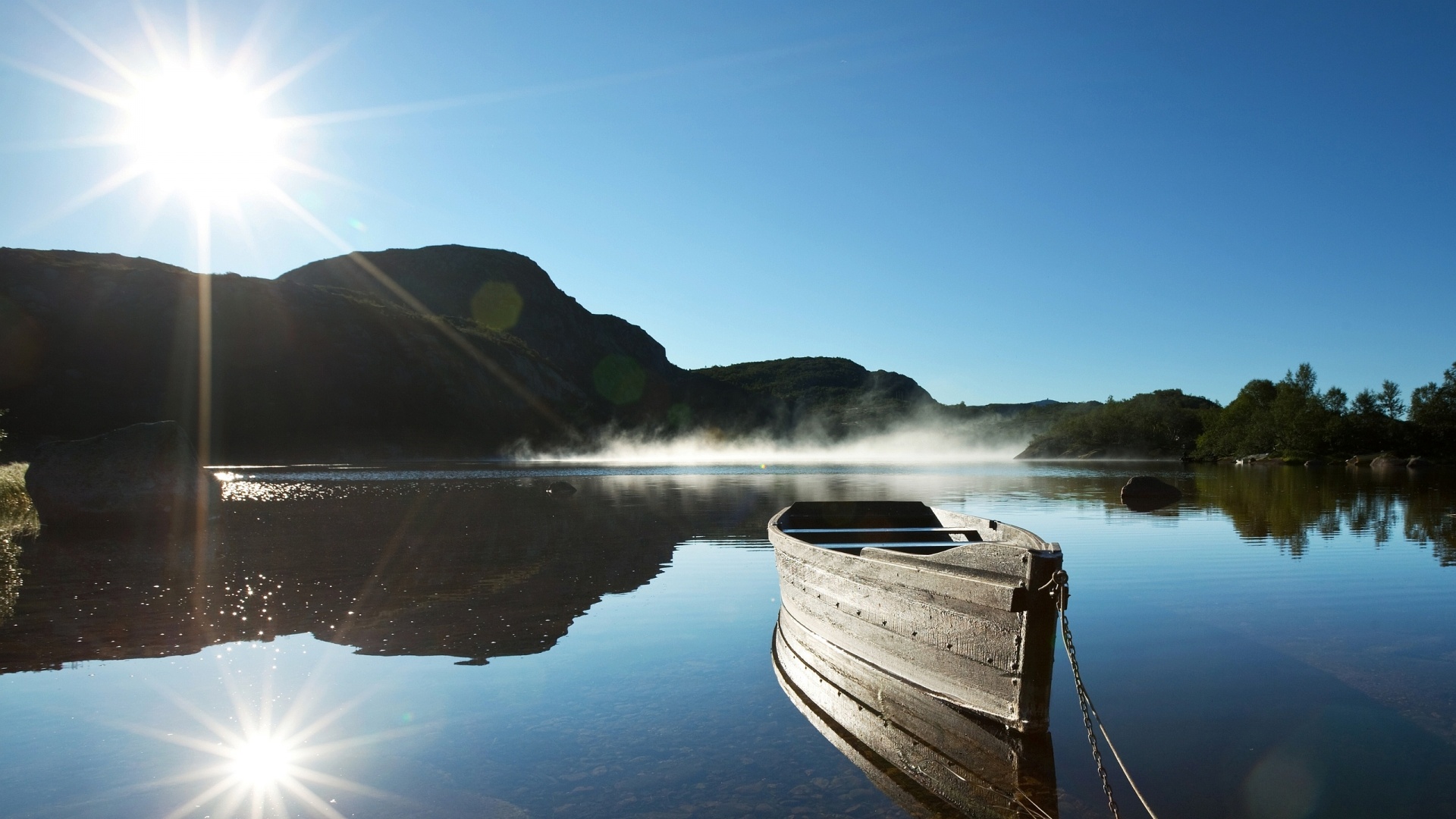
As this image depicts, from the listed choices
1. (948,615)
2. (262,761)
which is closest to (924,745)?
(948,615)

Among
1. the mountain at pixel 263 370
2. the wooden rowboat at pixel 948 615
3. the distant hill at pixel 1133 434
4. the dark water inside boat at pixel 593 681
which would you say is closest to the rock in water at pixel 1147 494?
the dark water inside boat at pixel 593 681

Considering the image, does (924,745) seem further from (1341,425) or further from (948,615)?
(1341,425)

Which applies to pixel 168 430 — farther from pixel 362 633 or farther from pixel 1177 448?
pixel 1177 448

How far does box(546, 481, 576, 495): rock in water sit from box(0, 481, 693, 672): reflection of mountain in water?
8.93 metres

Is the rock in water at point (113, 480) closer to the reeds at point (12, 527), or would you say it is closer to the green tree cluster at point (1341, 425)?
the reeds at point (12, 527)

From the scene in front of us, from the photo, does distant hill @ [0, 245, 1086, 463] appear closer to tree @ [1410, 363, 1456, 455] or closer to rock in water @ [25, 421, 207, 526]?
rock in water @ [25, 421, 207, 526]

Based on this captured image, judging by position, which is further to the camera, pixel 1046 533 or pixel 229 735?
pixel 1046 533

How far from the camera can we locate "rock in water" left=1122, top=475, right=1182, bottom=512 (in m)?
33.0

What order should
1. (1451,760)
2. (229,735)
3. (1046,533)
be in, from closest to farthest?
(1451,760) → (229,735) → (1046,533)

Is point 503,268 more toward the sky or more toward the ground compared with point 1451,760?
more toward the sky

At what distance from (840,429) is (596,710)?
18817 centimetres

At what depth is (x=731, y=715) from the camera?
779 cm

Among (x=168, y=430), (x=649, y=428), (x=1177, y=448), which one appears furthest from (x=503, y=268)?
(x=168, y=430)

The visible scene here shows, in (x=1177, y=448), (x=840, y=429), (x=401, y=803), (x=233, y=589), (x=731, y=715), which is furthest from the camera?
(x=840, y=429)
